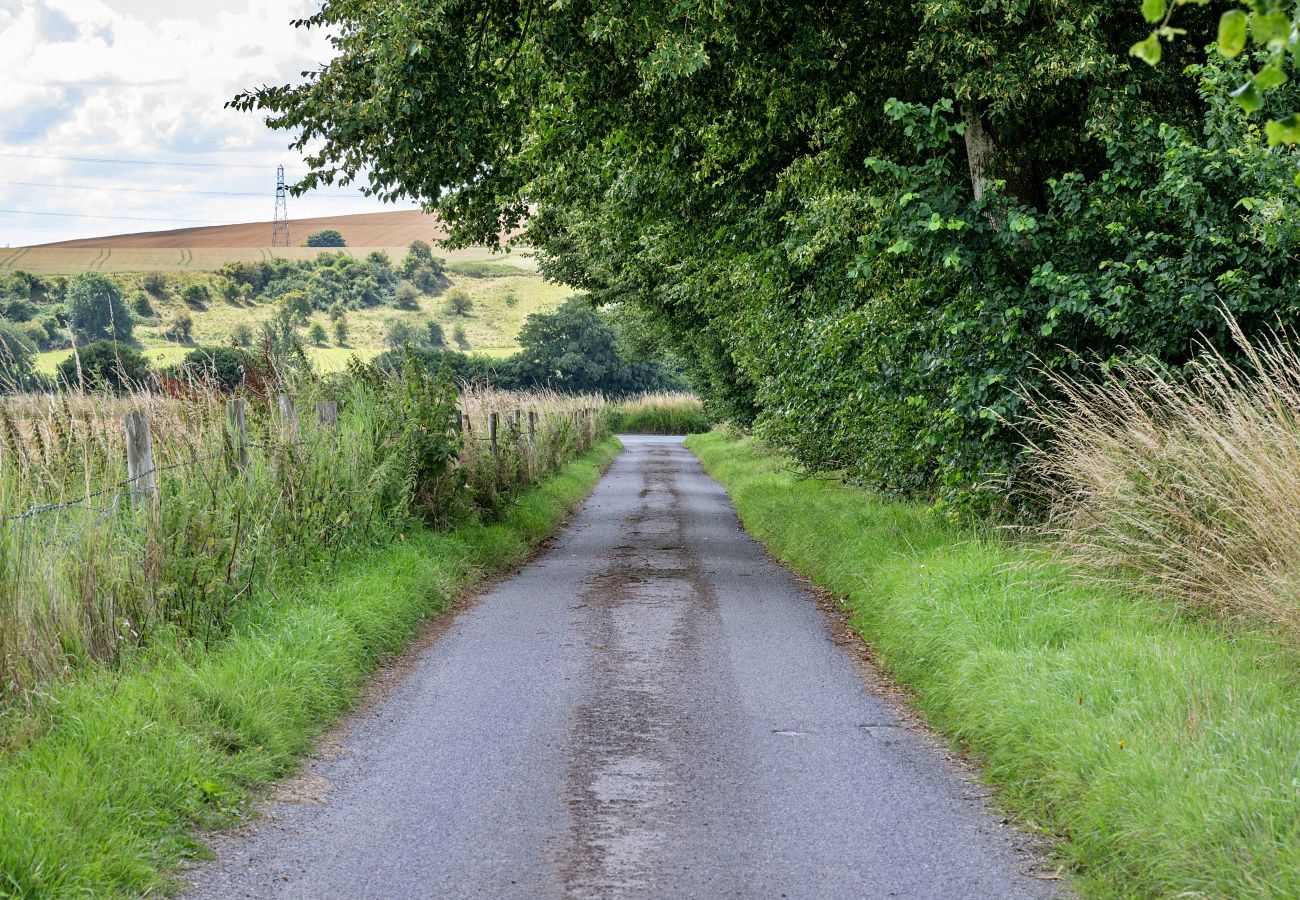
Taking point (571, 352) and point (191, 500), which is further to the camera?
point (571, 352)

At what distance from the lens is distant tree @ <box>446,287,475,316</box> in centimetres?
14226

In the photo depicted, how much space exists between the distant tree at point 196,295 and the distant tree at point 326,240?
1718cm

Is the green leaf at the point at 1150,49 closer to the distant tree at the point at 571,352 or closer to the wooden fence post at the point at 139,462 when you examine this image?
the wooden fence post at the point at 139,462

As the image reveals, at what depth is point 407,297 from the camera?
14312 centimetres

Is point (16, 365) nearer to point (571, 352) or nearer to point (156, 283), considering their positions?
point (571, 352)

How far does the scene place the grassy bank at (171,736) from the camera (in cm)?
489

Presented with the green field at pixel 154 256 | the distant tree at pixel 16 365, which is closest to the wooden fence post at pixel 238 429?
the distant tree at pixel 16 365

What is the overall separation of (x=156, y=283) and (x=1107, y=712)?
116 meters

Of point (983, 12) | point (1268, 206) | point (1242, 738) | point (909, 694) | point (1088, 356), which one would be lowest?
point (909, 694)

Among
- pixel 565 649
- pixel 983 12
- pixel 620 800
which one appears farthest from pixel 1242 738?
pixel 983 12

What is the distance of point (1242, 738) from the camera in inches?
217

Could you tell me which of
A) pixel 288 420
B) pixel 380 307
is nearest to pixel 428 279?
pixel 380 307

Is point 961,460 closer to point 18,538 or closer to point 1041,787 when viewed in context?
point 1041,787

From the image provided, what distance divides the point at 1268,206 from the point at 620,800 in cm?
759
